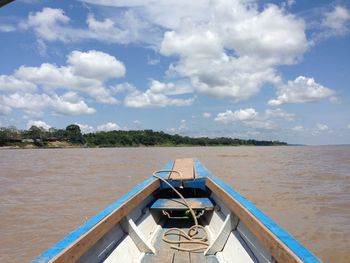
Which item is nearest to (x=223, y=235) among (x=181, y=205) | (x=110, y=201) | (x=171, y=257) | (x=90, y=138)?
(x=171, y=257)

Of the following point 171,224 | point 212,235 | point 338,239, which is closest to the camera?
point 212,235

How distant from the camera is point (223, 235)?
3.79m

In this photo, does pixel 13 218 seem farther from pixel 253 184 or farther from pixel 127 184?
pixel 253 184

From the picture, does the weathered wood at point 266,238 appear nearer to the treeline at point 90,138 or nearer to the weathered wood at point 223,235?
the weathered wood at point 223,235

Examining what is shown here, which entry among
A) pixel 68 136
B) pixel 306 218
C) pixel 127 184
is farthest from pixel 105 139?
pixel 306 218

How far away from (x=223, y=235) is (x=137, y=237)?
1018mm

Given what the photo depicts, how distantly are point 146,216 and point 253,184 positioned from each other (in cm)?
936

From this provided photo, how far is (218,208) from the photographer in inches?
189

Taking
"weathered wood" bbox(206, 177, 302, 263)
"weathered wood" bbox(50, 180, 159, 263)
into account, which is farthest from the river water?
"weathered wood" bbox(206, 177, 302, 263)

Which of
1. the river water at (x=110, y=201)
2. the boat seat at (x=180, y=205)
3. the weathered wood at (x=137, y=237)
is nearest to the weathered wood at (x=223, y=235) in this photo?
the weathered wood at (x=137, y=237)

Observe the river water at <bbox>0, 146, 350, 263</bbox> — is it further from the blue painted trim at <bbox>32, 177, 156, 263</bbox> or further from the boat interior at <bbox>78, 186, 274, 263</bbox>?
the blue painted trim at <bbox>32, 177, 156, 263</bbox>

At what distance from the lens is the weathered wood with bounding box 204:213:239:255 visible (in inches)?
146

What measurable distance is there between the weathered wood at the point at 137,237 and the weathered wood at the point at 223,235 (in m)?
0.67

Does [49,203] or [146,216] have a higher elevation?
[146,216]
